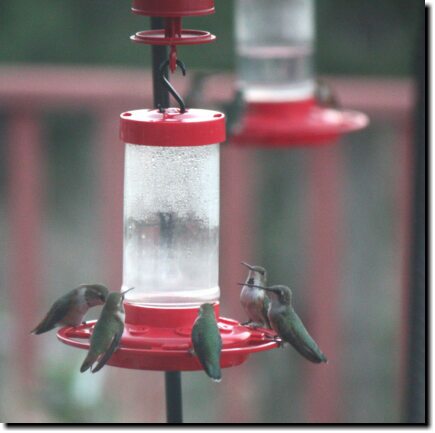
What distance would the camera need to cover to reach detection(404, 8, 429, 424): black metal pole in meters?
2.66

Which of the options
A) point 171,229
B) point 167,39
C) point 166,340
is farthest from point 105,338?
point 167,39

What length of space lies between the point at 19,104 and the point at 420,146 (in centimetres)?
188

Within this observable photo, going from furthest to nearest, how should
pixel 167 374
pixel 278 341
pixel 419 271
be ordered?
pixel 419 271 < pixel 278 341 < pixel 167 374

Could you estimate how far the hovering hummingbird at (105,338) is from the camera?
5.72 feet

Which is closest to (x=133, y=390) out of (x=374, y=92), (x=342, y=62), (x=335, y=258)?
(x=335, y=258)

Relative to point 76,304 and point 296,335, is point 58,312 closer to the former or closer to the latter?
point 76,304

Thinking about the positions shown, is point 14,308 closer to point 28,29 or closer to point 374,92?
point 28,29

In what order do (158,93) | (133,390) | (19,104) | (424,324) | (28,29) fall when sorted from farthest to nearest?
(28,29), (133,390), (19,104), (424,324), (158,93)

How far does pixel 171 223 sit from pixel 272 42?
1.88m

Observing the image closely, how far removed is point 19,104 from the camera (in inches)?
165

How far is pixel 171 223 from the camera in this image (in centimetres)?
202

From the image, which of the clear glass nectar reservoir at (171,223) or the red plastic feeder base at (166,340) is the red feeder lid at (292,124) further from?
the red plastic feeder base at (166,340)

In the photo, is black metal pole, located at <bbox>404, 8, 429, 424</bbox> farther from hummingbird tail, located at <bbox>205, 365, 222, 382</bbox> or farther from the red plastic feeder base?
hummingbird tail, located at <bbox>205, 365, 222, 382</bbox>

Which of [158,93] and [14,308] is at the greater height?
[158,93]
